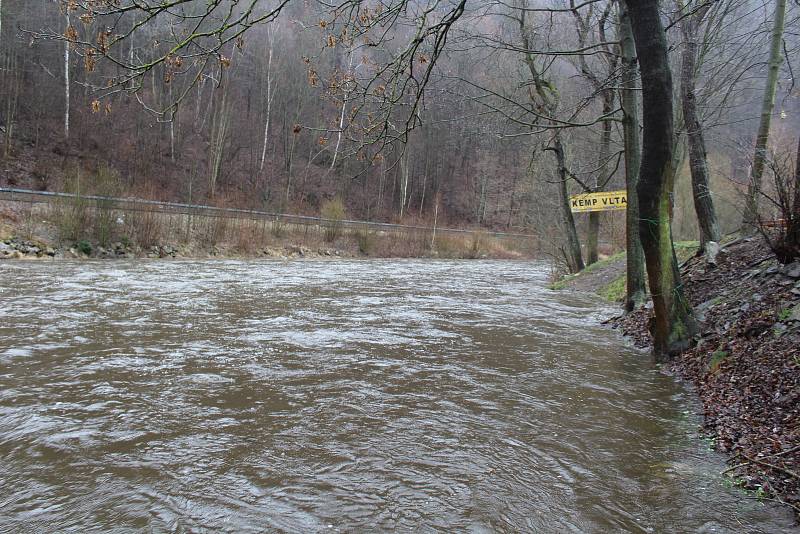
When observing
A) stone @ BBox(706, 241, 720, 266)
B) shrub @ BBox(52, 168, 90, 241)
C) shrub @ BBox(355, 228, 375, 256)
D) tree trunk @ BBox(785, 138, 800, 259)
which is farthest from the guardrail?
tree trunk @ BBox(785, 138, 800, 259)

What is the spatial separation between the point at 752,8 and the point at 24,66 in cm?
3655

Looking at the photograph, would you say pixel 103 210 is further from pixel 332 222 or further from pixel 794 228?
pixel 794 228

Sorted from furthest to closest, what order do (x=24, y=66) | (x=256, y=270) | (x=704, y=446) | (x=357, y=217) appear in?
(x=357, y=217) < (x=24, y=66) < (x=256, y=270) < (x=704, y=446)

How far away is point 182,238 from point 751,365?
72.1 feet

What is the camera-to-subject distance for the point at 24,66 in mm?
30562

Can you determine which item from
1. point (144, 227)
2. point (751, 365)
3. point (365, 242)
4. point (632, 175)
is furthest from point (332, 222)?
point (751, 365)

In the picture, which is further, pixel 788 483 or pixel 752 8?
pixel 752 8

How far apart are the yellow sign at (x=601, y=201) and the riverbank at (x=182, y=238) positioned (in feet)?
52.8

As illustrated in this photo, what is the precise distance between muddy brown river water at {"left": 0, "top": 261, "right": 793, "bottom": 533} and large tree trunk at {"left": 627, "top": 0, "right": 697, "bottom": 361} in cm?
60

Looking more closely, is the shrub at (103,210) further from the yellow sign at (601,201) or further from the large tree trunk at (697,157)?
the large tree trunk at (697,157)

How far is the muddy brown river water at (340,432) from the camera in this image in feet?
9.00

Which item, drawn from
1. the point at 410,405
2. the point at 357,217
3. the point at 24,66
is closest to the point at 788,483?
the point at 410,405

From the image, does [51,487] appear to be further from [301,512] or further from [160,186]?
[160,186]

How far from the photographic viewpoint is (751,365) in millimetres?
4500
